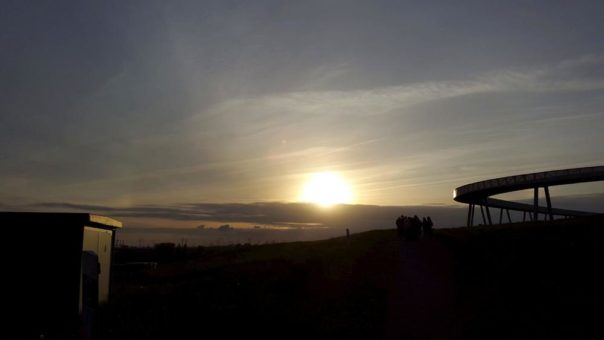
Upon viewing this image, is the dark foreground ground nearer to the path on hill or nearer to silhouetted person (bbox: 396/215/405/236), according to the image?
the path on hill

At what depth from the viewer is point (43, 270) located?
14.9 m

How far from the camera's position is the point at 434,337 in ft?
35.9

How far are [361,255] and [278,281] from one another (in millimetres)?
9395

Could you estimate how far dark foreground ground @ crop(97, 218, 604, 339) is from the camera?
11.9 meters

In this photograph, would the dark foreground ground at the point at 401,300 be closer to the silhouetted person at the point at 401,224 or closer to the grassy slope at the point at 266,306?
the grassy slope at the point at 266,306

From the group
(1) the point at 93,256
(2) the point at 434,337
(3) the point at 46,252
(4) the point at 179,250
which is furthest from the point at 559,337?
(4) the point at 179,250

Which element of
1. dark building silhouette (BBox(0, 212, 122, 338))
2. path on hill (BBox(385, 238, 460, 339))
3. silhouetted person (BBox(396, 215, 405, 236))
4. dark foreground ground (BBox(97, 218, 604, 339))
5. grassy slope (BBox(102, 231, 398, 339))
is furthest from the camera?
silhouetted person (BBox(396, 215, 405, 236))

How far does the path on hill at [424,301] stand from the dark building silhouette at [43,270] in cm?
864

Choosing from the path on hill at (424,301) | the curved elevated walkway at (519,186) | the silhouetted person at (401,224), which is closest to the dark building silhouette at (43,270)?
the path on hill at (424,301)

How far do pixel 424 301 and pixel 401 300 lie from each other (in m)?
0.67

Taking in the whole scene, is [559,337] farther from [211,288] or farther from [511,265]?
[211,288]

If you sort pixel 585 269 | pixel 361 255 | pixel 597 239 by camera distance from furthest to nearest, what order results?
pixel 361 255, pixel 597 239, pixel 585 269

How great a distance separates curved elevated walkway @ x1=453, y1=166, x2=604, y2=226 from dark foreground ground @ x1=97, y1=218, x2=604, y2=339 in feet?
118

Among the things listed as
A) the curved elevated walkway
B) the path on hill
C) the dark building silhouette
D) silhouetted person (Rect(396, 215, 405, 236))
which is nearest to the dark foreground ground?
the path on hill
